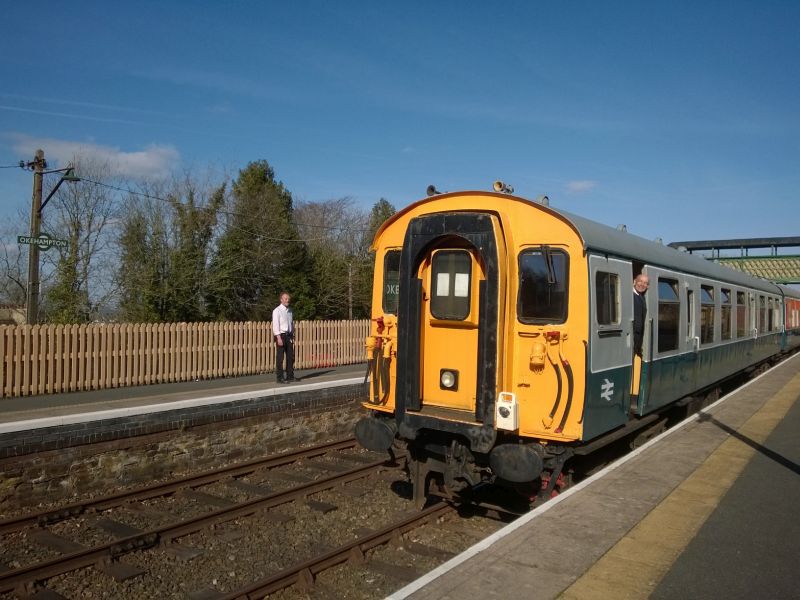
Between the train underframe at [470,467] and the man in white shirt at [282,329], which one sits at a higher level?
the man in white shirt at [282,329]

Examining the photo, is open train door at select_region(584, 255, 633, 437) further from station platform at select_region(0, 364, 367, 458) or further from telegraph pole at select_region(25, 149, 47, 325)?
telegraph pole at select_region(25, 149, 47, 325)

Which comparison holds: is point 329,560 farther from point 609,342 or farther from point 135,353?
point 135,353

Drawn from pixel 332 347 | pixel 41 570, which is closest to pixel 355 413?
pixel 332 347

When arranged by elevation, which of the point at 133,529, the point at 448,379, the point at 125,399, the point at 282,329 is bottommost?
the point at 133,529

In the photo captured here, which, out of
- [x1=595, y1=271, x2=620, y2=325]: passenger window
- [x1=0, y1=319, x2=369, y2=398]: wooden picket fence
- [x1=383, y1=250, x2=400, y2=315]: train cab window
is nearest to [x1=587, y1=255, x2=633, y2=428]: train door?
[x1=595, y1=271, x2=620, y2=325]: passenger window

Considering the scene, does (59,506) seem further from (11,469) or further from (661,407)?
(661,407)

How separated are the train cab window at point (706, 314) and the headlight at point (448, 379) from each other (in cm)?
519

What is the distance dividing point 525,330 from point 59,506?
19.2 ft

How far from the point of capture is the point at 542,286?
5926 mm

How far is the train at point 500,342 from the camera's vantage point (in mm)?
5758

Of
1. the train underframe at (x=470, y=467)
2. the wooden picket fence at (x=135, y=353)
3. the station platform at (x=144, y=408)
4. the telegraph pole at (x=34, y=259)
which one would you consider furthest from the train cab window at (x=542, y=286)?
the telegraph pole at (x=34, y=259)

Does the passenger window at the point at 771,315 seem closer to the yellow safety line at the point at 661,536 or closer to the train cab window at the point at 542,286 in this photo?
the yellow safety line at the point at 661,536

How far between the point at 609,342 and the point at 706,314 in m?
4.55

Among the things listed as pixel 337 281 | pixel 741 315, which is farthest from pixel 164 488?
pixel 337 281
